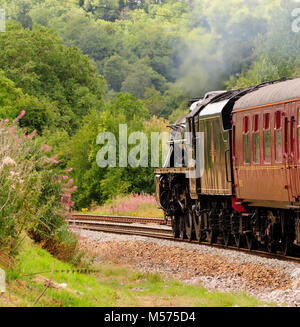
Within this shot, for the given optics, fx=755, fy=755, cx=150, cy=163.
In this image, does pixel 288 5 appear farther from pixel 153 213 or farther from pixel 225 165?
pixel 225 165

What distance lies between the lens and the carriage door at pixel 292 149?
1434 centimetres

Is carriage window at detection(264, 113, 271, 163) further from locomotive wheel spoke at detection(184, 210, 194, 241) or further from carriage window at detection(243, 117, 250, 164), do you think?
locomotive wheel spoke at detection(184, 210, 194, 241)

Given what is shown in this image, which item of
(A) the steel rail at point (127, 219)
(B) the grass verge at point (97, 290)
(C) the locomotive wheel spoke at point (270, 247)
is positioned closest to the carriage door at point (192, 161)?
(C) the locomotive wheel spoke at point (270, 247)

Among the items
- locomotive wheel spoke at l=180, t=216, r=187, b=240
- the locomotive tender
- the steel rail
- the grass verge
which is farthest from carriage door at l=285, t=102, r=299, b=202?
the steel rail

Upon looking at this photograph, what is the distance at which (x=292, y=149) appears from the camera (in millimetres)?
14477

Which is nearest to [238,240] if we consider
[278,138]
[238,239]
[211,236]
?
[238,239]

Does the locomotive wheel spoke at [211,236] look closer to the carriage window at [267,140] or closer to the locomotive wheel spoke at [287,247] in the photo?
the locomotive wheel spoke at [287,247]

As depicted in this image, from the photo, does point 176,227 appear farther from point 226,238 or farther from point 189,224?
point 226,238

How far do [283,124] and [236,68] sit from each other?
2698 centimetres

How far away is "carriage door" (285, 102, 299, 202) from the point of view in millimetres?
14336

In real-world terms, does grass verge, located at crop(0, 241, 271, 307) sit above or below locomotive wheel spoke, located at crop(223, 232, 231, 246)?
below

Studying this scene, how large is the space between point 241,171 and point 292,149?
2956mm
